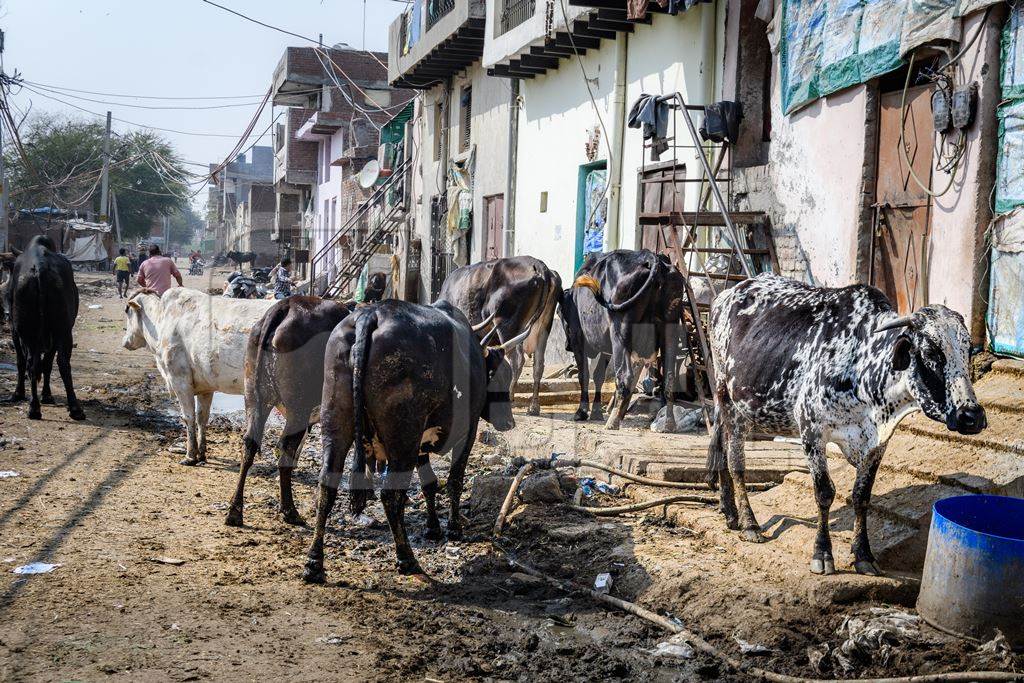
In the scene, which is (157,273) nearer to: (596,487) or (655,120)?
(655,120)

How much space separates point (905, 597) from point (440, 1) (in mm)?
18548

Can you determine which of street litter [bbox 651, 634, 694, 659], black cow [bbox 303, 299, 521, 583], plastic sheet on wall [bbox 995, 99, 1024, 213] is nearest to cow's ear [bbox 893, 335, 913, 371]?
street litter [bbox 651, 634, 694, 659]

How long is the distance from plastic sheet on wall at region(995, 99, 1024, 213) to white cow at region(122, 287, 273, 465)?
576cm

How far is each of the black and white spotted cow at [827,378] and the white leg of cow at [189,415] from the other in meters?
4.44

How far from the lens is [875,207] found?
9.09 metres

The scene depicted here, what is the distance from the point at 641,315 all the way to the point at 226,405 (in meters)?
5.65

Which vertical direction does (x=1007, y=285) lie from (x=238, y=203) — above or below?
below

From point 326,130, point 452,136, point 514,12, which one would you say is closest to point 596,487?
point 514,12

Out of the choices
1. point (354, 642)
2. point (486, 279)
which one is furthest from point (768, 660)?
point (486, 279)

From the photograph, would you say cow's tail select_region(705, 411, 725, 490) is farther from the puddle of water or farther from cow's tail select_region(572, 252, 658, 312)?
the puddle of water

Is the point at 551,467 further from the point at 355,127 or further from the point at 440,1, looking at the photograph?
the point at 355,127

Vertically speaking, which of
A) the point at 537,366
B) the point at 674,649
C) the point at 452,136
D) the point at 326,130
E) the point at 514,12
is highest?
the point at 326,130

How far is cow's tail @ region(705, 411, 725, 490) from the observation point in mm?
6648

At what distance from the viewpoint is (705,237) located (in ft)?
38.1
